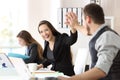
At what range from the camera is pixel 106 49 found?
1.86 metres

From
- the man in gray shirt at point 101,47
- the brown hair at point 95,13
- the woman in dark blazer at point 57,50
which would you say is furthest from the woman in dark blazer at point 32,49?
the brown hair at point 95,13

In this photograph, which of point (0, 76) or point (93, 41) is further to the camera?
point (0, 76)

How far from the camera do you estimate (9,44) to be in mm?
5242

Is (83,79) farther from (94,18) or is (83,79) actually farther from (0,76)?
(0,76)

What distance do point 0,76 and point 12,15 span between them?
2.92 metres

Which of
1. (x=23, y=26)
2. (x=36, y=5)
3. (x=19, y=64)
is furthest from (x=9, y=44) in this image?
(x=19, y=64)

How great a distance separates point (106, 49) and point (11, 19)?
3614 mm

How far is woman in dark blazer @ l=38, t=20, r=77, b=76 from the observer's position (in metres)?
3.37

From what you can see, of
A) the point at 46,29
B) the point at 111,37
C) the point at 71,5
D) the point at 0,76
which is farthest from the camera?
the point at 71,5

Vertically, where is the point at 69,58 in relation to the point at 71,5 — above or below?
below

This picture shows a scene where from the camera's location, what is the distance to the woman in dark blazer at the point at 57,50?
11.0 feet

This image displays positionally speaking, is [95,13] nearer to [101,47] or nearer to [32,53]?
[101,47]

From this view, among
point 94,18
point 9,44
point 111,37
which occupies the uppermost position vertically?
point 94,18

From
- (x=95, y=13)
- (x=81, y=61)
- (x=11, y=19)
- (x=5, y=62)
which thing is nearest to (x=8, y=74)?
(x=5, y=62)
